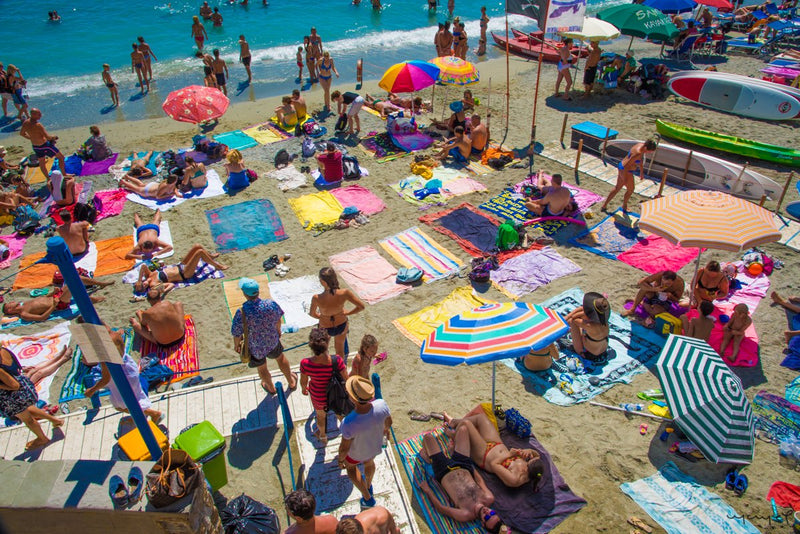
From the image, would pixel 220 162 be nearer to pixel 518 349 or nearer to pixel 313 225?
pixel 313 225

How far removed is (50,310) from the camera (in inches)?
337

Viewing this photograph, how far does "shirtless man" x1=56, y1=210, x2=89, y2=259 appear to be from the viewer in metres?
9.69

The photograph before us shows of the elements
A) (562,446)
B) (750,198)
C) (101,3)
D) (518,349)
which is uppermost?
(101,3)

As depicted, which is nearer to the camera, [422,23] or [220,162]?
[220,162]

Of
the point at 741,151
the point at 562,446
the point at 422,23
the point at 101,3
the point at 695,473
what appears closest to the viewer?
the point at 695,473

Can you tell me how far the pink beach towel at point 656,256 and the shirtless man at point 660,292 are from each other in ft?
3.75

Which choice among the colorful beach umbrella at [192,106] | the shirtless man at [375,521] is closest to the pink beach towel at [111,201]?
the colorful beach umbrella at [192,106]

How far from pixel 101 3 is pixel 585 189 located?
3408 centimetres

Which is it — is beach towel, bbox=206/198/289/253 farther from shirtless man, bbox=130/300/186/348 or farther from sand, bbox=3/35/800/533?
shirtless man, bbox=130/300/186/348

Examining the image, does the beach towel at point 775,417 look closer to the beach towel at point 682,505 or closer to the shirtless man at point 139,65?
the beach towel at point 682,505

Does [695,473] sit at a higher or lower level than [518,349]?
lower

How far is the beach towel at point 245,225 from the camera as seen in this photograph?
10250 mm

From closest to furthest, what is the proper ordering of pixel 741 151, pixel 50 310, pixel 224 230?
pixel 50 310
pixel 224 230
pixel 741 151

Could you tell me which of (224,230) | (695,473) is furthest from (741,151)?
(224,230)
